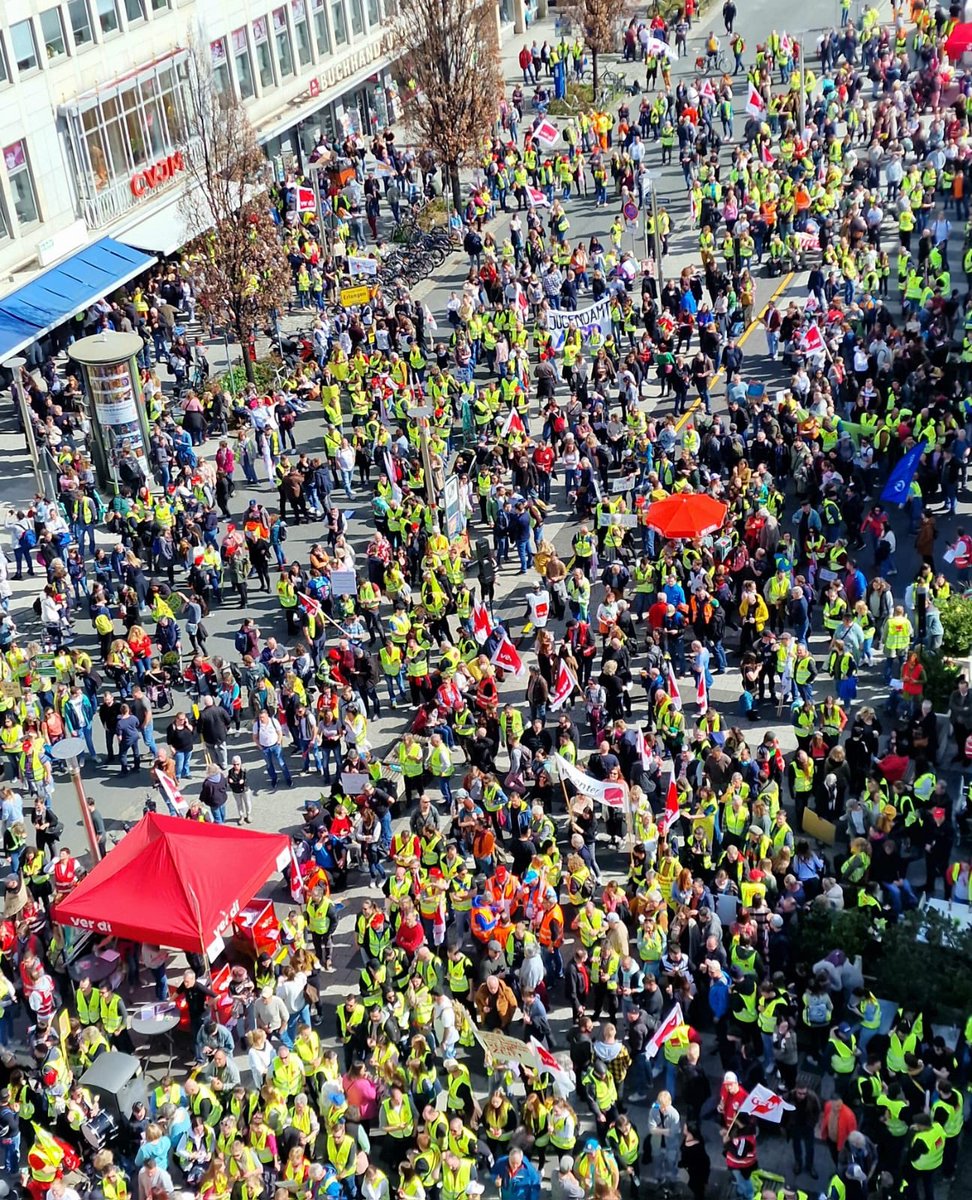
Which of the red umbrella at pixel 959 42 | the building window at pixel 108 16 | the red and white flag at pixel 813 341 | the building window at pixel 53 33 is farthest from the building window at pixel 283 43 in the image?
the red and white flag at pixel 813 341

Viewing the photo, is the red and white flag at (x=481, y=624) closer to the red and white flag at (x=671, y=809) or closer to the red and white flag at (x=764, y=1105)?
the red and white flag at (x=671, y=809)

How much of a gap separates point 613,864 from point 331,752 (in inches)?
191

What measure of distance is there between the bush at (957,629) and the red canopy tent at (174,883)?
9.60m

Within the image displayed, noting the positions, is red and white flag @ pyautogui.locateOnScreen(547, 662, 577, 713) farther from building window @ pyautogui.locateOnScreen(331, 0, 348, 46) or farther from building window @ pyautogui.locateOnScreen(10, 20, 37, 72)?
building window @ pyautogui.locateOnScreen(331, 0, 348, 46)

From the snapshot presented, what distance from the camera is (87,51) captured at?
42750mm

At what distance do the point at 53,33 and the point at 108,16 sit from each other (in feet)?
7.24

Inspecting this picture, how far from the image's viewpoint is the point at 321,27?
5297cm

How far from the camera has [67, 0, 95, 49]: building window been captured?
4216 cm

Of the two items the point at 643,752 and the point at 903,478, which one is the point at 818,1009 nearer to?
the point at 643,752

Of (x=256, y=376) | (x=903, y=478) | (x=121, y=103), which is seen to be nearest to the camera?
(x=903, y=478)

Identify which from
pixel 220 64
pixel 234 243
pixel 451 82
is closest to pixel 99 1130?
pixel 234 243

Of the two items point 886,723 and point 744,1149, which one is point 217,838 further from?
point 886,723

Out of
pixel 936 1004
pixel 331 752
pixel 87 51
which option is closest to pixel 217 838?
pixel 331 752

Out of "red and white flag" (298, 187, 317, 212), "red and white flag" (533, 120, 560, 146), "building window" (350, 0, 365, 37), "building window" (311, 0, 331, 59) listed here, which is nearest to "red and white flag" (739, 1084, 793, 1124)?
"red and white flag" (298, 187, 317, 212)
